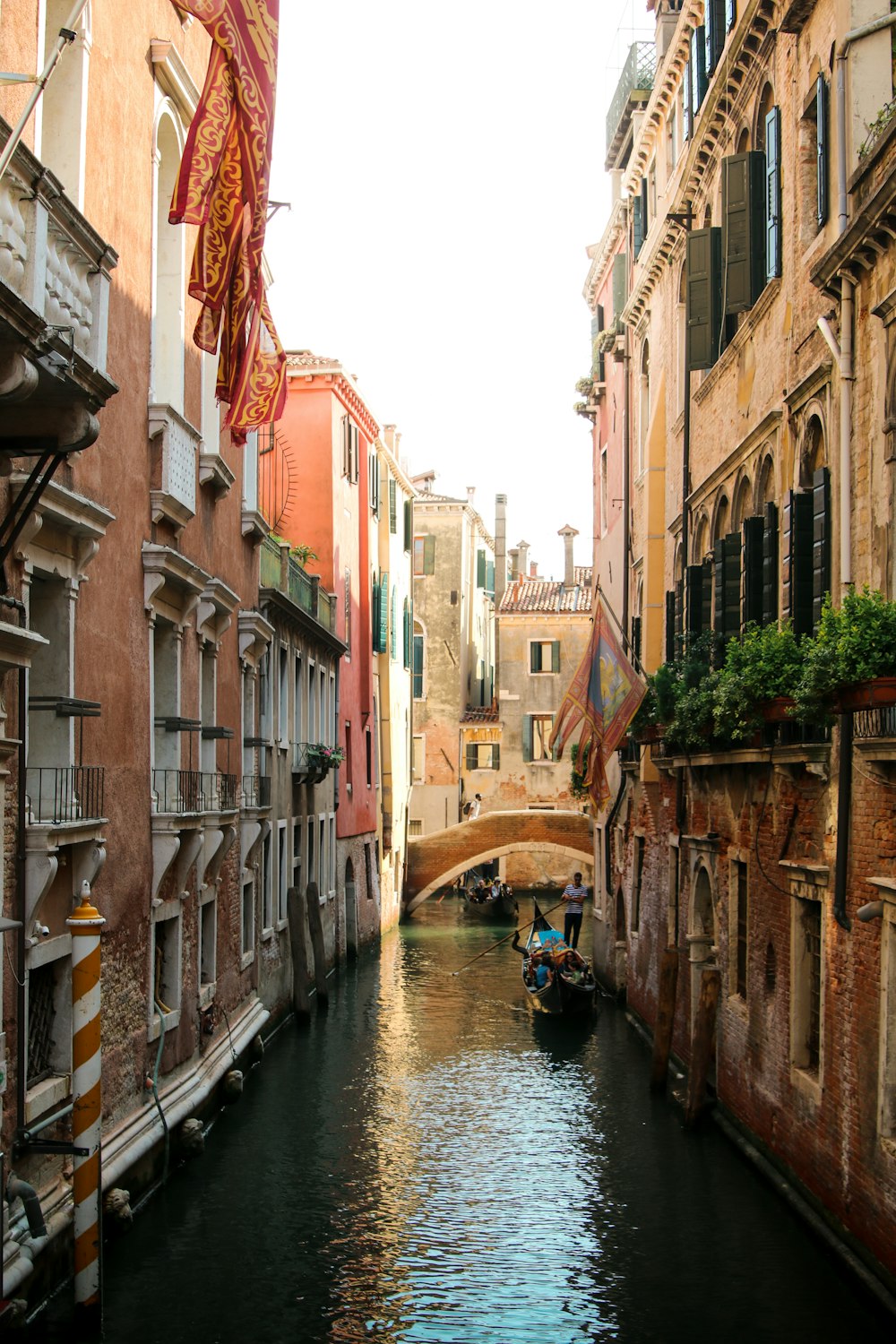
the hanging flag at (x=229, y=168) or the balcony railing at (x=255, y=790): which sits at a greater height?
the hanging flag at (x=229, y=168)

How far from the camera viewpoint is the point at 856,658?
27.5 feet

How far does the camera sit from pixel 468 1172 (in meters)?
12.7

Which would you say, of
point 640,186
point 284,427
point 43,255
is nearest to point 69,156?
point 43,255

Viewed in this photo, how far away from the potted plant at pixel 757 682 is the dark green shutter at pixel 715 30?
607 centimetres

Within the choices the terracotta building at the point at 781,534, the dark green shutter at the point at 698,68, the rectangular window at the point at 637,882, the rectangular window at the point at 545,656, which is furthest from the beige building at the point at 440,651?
the dark green shutter at the point at 698,68

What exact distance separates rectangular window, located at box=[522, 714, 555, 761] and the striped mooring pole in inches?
1475

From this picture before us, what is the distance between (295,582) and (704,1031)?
9.94 metres

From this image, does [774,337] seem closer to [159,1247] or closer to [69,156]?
[69,156]

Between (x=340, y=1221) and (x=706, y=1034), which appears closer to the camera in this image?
(x=340, y=1221)

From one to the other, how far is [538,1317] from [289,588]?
12.6 metres

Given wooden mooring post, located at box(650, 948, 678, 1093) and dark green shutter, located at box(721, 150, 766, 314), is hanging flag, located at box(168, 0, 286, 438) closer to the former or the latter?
dark green shutter, located at box(721, 150, 766, 314)

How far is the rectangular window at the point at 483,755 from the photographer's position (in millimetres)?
45781

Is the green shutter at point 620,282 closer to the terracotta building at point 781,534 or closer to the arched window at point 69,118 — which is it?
the terracotta building at point 781,534

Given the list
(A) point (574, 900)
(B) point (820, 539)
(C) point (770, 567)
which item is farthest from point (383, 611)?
(B) point (820, 539)
